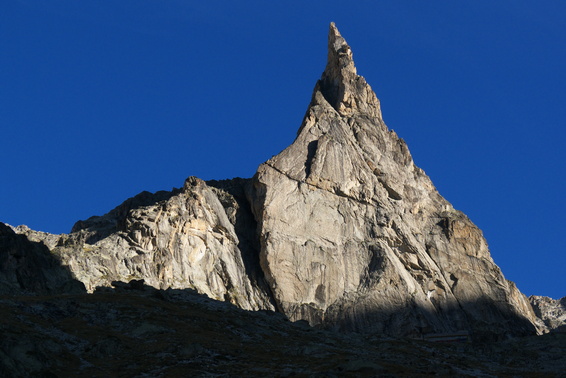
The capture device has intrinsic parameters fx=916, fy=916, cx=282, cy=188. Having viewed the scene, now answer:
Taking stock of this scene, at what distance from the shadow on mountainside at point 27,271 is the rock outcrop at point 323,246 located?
364 inches

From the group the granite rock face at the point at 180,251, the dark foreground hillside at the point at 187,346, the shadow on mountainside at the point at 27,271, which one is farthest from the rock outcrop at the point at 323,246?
the dark foreground hillside at the point at 187,346

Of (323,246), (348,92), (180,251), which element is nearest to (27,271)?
(180,251)

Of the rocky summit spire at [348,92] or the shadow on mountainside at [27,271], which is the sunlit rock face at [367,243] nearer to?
the rocky summit spire at [348,92]

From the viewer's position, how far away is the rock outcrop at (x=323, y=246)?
147m

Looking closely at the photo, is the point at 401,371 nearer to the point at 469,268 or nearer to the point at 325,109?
the point at 469,268

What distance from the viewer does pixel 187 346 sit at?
76688mm

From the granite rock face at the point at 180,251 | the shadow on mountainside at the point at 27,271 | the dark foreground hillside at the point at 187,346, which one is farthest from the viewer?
the granite rock face at the point at 180,251

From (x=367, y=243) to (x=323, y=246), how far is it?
27.8ft

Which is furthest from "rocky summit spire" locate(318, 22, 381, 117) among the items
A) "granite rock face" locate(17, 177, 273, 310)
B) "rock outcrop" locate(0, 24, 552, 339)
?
"granite rock face" locate(17, 177, 273, 310)

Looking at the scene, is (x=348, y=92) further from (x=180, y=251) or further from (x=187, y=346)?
(x=187, y=346)

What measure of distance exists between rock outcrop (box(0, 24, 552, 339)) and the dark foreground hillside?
112 feet

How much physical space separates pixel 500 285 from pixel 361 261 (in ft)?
89.7

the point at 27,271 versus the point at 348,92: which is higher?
the point at 348,92

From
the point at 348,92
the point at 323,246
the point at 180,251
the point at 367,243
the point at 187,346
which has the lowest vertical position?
the point at 187,346
